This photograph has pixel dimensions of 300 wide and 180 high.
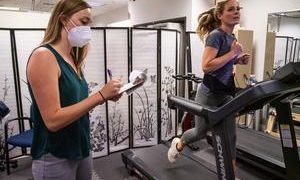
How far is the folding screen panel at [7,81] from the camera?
313cm

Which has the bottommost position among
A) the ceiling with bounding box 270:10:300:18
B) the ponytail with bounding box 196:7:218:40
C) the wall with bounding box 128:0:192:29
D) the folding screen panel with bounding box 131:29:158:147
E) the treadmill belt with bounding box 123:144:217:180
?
the treadmill belt with bounding box 123:144:217:180

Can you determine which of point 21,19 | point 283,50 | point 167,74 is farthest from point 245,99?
point 21,19

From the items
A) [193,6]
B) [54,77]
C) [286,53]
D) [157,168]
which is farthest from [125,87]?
[193,6]

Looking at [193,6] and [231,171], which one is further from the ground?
[193,6]

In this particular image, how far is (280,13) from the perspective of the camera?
379 cm

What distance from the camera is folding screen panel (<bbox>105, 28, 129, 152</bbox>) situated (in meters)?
3.41

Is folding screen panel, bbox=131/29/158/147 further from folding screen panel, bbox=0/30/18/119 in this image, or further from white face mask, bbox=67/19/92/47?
white face mask, bbox=67/19/92/47

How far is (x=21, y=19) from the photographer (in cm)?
485

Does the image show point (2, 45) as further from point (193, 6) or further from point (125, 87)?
point (193, 6)

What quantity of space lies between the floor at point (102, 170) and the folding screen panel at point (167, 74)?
0.88m

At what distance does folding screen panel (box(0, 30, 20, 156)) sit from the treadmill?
1.71m

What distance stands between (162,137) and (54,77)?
3.09 m

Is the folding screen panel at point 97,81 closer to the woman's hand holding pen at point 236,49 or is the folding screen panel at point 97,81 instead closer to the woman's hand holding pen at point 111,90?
the woman's hand holding pen at point 236,49

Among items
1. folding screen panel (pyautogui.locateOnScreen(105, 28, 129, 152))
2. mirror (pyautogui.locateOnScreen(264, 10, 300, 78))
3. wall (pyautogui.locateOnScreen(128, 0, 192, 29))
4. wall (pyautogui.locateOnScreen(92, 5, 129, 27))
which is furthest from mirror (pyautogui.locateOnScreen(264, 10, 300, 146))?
wall (pyautogui.locateOnScreen(92, 5, 129, 27))
